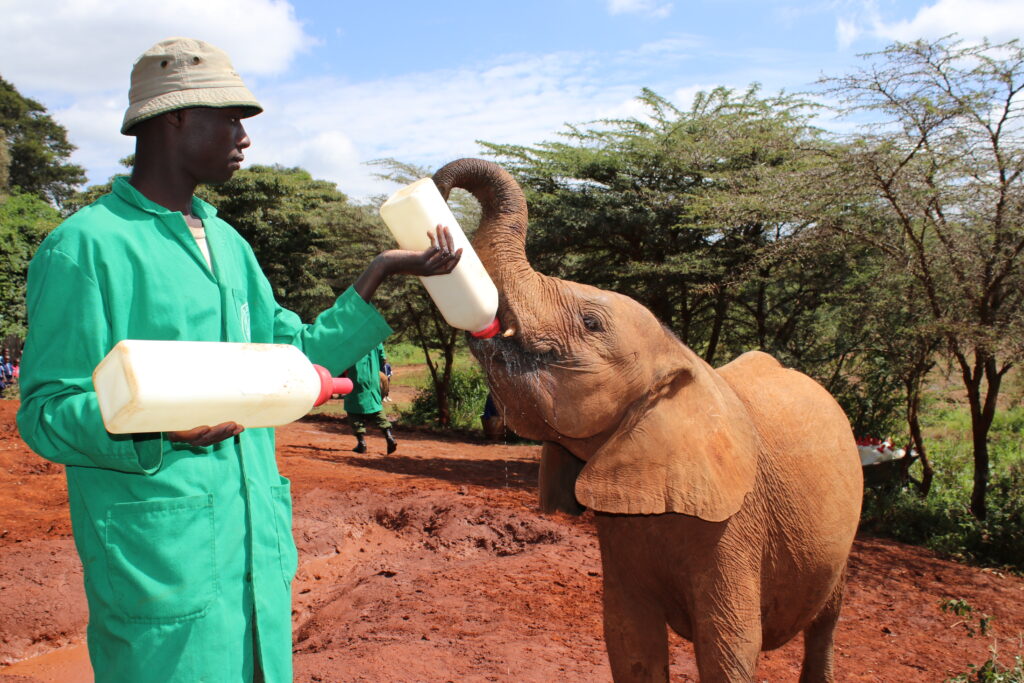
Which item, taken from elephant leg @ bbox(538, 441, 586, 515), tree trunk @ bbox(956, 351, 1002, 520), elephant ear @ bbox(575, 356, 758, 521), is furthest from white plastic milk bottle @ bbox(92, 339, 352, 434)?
tree trunk @ bbox(956, 351, 1002, 520)

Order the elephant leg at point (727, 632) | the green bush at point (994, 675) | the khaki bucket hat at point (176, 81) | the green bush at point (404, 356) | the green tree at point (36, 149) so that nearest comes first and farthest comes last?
the khaki bucket hat at point (176, 81) → the elephant leg at point (727, 632) → the green bush at point (994, 675) → the green bush at point (404, 356) → the green tree at point (36, 149)

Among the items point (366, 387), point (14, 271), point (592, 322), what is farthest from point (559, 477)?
point (14, 271)

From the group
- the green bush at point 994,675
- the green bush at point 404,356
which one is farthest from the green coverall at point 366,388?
the green bush at point 404,356

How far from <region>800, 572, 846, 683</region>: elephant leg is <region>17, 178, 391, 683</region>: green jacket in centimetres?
257

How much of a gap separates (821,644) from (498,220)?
2.54 meters

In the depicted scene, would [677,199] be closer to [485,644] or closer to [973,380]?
[973,380]

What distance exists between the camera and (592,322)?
8.33 feet

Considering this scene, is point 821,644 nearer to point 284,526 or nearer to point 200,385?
point 284,526

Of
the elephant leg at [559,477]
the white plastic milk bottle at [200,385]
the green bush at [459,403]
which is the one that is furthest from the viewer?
the green bush at [459,403]

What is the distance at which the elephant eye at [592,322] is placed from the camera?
8.33ft

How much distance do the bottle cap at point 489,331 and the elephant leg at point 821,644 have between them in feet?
7.44

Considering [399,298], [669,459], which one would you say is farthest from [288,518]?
[399,298]

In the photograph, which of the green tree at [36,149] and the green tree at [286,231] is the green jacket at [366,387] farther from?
the green tree at [36,149]

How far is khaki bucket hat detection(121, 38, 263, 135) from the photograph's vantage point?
6.14ft
